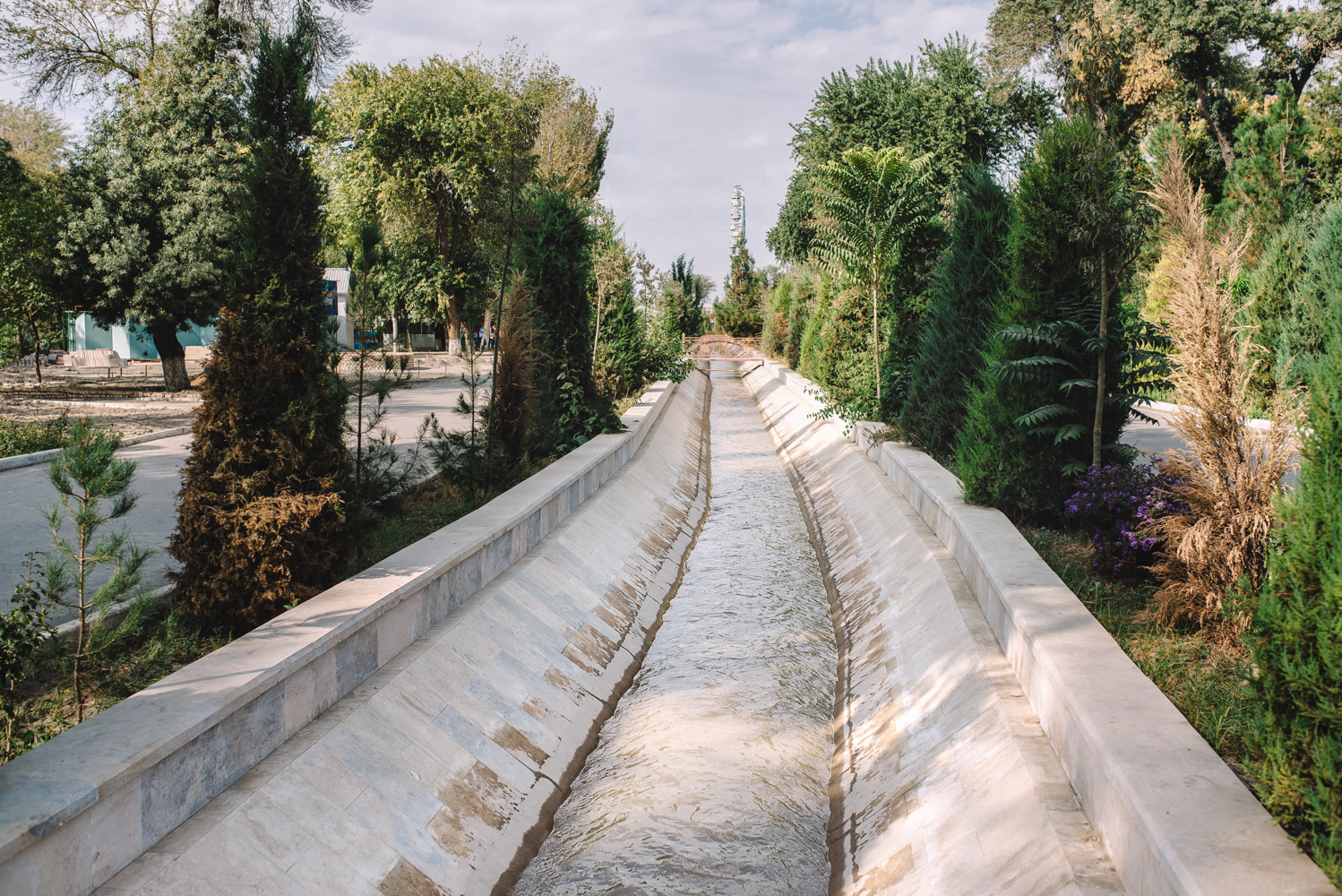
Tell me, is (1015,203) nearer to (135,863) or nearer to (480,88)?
→ (135,863)

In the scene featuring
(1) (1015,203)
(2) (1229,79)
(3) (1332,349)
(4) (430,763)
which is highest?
(2) (1229,79)

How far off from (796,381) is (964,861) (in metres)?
21.3

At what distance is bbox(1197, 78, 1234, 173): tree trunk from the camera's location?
28.2 metres

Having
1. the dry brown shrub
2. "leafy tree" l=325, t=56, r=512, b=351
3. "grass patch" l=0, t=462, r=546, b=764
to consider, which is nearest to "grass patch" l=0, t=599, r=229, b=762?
"grass patch" l=0, t=462, r=546, b=764

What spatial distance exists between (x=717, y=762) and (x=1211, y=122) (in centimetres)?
3329

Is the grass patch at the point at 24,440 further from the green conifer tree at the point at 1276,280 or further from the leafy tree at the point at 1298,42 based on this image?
the leafy tree at the point at 1298,42

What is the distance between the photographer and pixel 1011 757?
3.95 metres

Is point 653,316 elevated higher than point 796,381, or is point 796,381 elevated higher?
point 653,316

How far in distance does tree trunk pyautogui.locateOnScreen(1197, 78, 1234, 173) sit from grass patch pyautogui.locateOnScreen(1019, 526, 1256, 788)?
93.3 ft

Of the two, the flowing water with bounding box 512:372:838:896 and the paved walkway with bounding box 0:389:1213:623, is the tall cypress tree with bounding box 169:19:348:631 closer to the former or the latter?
the paved walkway with bounding box 0:389:1213:623

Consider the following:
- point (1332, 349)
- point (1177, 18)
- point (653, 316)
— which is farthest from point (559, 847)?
point (1177, 18)

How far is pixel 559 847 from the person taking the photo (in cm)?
456

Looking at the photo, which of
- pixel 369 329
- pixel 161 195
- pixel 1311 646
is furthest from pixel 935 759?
pixel 161 195

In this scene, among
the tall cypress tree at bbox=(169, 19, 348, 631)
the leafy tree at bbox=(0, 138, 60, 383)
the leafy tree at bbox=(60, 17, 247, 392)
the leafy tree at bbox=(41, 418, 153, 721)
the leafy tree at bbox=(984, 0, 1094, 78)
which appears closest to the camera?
the leafy tree at bbox=(41, 418, 153, 721)
